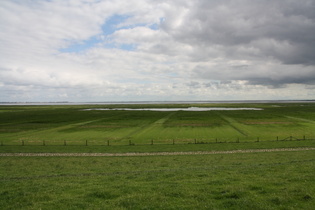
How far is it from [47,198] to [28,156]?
73.4ft

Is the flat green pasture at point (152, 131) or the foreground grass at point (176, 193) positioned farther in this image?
the flat green pasture at point (152, 131)

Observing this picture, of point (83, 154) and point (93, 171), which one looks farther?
point (83, 154)

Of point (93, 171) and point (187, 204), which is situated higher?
point (187, 204)

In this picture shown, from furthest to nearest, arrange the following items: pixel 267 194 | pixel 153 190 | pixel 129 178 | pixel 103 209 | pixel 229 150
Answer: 1. pixel 229 150
2. pixel 129 178
3. pixel 153 190
4. pixel 267 194
5. pixel 103 209

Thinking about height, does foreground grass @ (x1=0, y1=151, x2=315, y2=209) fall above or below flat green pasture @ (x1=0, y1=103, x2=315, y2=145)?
above

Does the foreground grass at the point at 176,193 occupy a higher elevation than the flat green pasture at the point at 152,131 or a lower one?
higher

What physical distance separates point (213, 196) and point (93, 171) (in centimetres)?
1300

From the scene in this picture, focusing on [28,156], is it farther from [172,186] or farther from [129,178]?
[172,186]

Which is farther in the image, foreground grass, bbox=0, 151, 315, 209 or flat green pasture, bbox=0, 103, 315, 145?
flat green pasture, bbox=0, 103, 315, 145

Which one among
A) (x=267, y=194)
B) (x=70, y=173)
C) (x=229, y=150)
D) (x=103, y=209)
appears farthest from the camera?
(x=229, y=150)

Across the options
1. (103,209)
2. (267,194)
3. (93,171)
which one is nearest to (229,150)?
(93,171)

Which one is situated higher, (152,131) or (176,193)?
(176,193)

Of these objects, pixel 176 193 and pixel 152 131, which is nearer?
pixel 176 193

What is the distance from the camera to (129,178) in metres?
17.1
